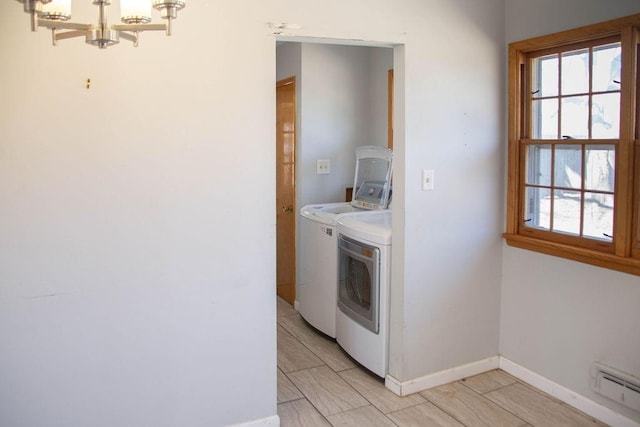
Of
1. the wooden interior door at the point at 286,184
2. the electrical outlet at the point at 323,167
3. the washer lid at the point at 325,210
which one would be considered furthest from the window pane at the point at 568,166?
the wooden interior door at the point at 286,184

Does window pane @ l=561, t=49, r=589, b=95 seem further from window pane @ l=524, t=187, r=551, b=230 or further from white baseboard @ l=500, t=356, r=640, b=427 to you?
white baseboard @ l=500, t=356, r=640, b=427

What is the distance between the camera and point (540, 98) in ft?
10.7

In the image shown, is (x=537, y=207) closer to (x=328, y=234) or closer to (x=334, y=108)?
(x=328, y=234)

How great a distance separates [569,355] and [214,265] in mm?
2005

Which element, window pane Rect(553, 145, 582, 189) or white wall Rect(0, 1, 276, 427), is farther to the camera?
window pane Rect(553, 145, 582, 189)

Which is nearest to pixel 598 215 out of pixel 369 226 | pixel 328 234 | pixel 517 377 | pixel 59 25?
pixel 517 377

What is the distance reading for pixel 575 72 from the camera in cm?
302

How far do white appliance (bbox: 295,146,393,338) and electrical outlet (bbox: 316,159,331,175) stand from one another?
28 cm

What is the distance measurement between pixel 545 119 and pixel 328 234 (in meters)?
1.59

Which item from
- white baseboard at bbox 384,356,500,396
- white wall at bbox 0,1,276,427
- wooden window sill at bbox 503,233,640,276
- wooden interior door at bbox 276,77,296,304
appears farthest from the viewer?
wooden interior door at bbox 276,77,296,304

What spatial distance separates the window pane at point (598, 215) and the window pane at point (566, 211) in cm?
6

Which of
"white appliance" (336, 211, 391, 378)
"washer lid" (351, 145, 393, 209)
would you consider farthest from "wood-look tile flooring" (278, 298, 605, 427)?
"washer lid" (351, 145, 393, 209)

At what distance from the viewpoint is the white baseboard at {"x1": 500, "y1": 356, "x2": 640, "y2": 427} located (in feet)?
9.33

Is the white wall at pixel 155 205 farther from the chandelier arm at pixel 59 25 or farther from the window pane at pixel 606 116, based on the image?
the window pane at pixel 606 116
